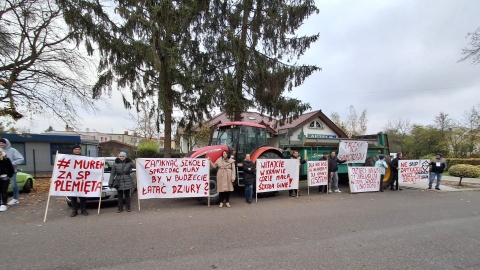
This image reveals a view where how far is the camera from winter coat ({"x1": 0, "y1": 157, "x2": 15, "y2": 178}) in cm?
704

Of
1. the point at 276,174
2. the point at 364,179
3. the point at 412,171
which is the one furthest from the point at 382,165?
the point at 276,174

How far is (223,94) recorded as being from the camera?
13008 millimetres

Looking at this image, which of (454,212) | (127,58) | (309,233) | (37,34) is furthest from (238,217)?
(37,34)

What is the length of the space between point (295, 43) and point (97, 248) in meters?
13.6

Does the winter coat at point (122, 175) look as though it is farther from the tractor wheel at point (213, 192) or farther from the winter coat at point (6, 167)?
the winter coat at point (6, 167)

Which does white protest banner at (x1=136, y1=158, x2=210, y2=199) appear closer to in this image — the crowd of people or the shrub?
the crowd of people

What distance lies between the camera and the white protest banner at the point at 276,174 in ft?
28.5

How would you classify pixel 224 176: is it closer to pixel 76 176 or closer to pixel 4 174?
pixel 76 176

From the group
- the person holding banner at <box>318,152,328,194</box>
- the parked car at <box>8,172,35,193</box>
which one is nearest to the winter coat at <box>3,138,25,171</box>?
the parked car at <box>8,172,35,193</box>

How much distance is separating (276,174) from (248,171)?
1.28 metres

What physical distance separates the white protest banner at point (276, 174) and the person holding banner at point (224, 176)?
1.09m

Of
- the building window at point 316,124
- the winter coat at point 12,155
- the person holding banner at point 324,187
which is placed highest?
the building window at point 316,124

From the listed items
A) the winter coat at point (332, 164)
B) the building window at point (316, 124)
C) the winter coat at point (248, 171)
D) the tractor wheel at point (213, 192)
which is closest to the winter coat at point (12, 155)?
the tractor wheel at point (213, 192)

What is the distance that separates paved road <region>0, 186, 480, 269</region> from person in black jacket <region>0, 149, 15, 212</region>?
1.13 ft
